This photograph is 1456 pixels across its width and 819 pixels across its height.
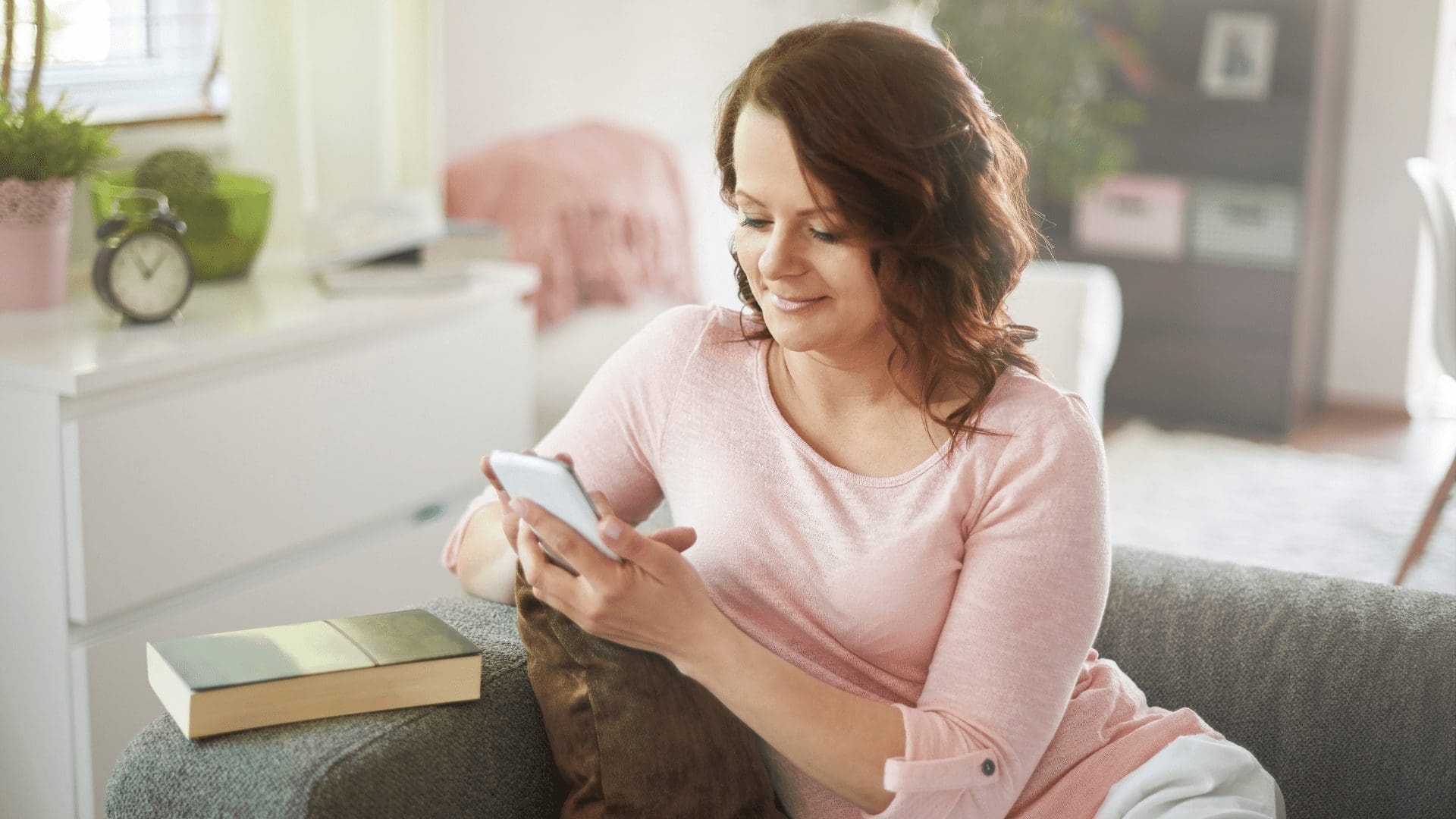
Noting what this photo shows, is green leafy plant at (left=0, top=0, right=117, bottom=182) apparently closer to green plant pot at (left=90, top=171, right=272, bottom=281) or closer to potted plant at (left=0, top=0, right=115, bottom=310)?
potted plant at (left=0, top=0, right=115, bottom=310)

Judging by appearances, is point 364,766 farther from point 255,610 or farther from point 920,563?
point 255,610

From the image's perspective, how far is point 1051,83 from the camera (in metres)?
3.98

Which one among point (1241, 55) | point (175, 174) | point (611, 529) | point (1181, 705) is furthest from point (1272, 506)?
point (611, 529)

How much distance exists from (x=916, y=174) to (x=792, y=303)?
140 mm

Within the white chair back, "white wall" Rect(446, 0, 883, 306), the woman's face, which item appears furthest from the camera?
"white wall" Rect(446, 0, 883, 306)

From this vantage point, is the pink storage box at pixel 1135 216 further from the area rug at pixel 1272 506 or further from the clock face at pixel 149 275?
the clock face at pixel 149 275

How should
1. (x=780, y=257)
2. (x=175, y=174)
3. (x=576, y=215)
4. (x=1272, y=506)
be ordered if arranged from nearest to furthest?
(x=780, y=257) < (x=175, y=174) < (x=576, y=215) < (x=1272, y=506)

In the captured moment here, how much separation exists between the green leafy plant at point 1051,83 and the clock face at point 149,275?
2.55m

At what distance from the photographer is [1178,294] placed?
170 inches

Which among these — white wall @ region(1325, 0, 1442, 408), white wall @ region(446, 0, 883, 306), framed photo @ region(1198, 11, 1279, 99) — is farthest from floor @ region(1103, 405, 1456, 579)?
white wall @ region(446, 0, 883, 306)

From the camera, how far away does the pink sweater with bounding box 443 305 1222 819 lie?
1.07m

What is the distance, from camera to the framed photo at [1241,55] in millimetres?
4160

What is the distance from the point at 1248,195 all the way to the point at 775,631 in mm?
3378

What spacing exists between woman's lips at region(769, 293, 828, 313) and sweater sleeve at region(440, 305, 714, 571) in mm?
177
